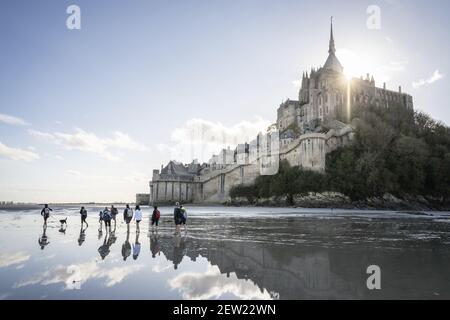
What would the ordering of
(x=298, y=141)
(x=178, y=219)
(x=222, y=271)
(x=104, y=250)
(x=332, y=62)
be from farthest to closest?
(x=332, y=62) → (x=298, y=141) → (x=178, y=219) → (x=104, y=250) → (x=222, y=271)

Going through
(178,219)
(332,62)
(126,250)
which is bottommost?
(126,250)

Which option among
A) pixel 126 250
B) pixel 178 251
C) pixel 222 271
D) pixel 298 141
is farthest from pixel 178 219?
pixel 298 141

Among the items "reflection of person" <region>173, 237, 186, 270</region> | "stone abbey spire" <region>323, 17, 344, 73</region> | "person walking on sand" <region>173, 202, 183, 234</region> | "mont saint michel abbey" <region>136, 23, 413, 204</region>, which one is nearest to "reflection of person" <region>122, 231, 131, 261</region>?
"reflection of person" <region>173, 237, 186, 270</region>

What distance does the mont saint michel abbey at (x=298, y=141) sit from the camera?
2746 inches

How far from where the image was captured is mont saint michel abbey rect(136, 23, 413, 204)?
2746 inches

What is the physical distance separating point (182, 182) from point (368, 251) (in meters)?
79.3

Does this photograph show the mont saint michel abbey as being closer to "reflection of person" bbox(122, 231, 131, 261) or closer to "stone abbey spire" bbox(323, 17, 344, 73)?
"stone abbey spire" bbox(323, 17, 344, 73)

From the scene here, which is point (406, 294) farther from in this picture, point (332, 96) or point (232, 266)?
point (332, 96)

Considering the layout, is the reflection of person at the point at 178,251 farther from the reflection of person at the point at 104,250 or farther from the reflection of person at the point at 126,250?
the reflection of person at the point at 104,250

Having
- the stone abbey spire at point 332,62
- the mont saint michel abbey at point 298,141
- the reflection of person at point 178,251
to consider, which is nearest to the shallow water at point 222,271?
the reflection of person at point 178,251

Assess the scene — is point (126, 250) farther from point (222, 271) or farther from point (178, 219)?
point (222, 271)

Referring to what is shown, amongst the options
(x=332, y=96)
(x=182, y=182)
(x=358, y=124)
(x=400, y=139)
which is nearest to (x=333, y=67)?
(x=332, y=96)

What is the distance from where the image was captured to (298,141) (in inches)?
2694

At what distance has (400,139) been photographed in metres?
64.2
